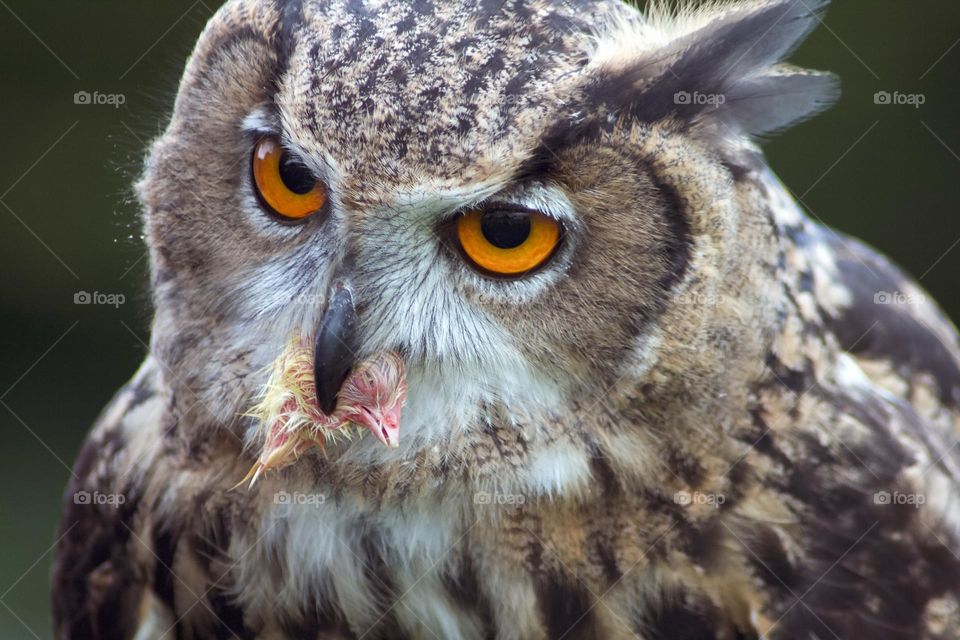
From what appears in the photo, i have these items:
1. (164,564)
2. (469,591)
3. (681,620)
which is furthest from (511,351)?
(164,564)

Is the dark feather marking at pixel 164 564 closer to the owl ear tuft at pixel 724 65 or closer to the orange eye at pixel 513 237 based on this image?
the orange eye at pixel 513 237

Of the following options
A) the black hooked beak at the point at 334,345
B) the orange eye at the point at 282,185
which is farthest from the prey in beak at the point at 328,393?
the orange eye at the point at 282,185

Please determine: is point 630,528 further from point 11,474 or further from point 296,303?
point 11,474

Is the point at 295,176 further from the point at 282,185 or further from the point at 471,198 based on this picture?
the point at 471,198

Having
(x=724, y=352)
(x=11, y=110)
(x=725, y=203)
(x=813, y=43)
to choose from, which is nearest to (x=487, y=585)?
(x=724, y=352)

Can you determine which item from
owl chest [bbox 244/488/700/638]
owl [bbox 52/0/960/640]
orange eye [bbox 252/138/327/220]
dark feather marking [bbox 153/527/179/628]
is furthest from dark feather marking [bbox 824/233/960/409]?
dark feather marking [bbox 153/527/179/628]

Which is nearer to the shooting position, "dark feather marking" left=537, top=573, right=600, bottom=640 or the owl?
the owl

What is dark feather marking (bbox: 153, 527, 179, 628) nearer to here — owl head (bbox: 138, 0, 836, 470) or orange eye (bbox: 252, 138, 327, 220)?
owl head (bbox: 138, 0, 836, 470)
